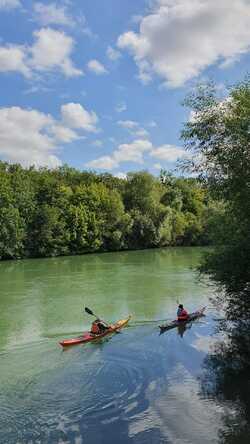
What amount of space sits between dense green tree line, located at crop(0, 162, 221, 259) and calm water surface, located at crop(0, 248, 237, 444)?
3675 centimetres

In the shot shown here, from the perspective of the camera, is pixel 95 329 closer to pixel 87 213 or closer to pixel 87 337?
pixel 87 337

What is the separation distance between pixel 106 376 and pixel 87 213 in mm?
60037

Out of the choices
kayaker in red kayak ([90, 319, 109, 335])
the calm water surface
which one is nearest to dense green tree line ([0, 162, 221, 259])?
the calm water surface

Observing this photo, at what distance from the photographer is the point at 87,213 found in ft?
242

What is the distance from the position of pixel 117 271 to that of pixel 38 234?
24867 mm

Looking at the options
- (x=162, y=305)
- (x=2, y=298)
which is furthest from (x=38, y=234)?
(x=162, y=305)

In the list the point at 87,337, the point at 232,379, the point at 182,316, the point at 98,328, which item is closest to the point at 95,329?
the point at 98,328

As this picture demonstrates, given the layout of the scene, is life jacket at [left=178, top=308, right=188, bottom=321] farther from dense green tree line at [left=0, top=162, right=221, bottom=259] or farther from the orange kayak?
dense green tree line at [left=0, top=162, right=221, bottom=259]

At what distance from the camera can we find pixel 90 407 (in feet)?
38.5

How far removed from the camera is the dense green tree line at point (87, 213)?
65.1 meters

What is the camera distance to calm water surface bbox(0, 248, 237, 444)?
10398 mm

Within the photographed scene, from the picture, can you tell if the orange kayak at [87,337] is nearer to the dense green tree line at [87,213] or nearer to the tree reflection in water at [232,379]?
the tree reflection in water at [232,379]

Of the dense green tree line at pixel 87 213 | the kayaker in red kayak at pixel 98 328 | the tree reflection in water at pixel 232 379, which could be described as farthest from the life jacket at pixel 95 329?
the dense green tree line at pixel 87 213

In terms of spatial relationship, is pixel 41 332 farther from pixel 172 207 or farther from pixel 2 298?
pixel 172 207
